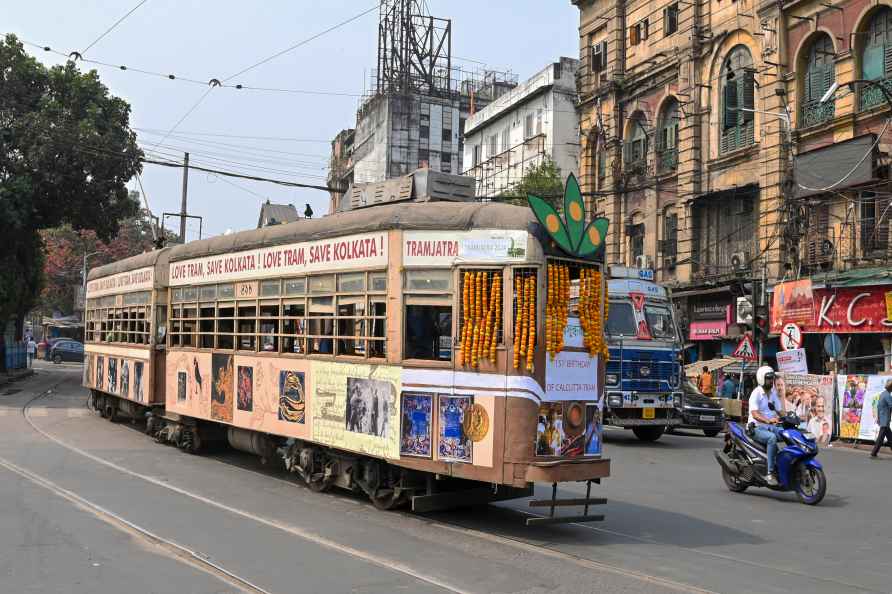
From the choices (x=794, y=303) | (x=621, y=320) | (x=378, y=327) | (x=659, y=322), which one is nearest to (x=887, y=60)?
(x=794, y=303)

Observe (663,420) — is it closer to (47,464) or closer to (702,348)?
(47,464)

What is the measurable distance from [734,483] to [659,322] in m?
6.28

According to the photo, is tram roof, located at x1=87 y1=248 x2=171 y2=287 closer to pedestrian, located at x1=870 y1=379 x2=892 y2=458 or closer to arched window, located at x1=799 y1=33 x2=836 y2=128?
pedestrian, located at x1=870 y1=379 x2=892 y2=458

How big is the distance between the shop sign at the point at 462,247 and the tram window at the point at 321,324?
5.33ft

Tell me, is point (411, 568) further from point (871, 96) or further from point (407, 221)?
point (871, 96)

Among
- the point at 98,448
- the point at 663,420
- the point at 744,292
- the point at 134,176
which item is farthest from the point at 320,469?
the point at 134,176

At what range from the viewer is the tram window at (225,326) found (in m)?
13.1

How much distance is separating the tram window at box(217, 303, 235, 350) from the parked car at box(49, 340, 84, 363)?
43893 millimetres

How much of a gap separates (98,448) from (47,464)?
2177 millimetres

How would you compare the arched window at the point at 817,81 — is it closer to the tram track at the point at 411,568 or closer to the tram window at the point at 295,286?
the tram window at the point at 295,286

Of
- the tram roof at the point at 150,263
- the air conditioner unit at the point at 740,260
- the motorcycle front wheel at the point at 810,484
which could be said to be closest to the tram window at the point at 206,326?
the tram roof at the point at 150,263

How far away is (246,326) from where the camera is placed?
12695 mm

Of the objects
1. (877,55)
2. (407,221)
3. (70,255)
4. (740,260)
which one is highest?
(877,55)

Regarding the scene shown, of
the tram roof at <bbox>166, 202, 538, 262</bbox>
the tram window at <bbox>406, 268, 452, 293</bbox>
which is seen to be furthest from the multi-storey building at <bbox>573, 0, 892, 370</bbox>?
the tram window at <bbox>406, 268, 452, 293</bbox>
